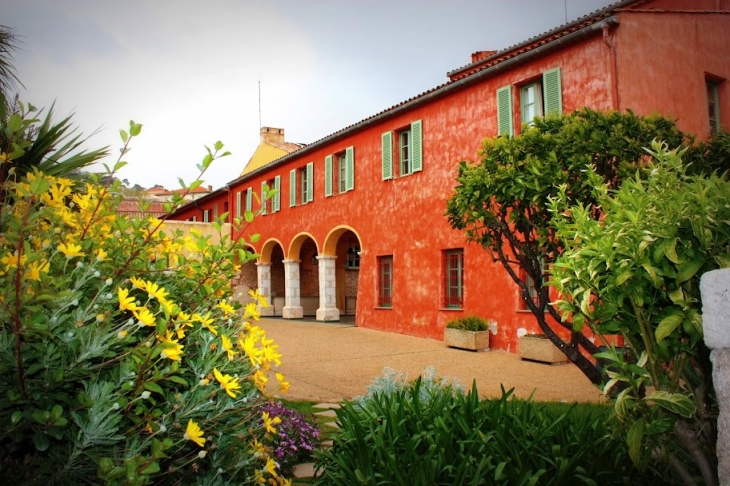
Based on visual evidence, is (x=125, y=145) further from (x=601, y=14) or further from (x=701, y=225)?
(x=601, y=14)

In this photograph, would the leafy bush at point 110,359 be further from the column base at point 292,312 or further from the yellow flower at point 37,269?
the column base at point 292,312

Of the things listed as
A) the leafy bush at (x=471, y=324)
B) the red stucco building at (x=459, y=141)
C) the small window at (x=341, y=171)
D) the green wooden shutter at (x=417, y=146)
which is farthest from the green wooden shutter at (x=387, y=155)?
the leafy bush at (x=471, y=324)

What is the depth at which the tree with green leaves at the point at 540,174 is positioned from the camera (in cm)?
660

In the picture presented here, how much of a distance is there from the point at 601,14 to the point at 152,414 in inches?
446

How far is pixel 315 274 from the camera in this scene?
82.1ft

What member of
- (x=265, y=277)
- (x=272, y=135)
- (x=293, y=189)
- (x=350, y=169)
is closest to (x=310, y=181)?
(x=293, y=189)

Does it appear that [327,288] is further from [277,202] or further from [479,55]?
[479,55]

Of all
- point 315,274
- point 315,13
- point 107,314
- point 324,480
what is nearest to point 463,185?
point 315,13

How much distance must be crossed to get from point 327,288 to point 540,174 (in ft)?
45.3

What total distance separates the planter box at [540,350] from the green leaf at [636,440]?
879cm

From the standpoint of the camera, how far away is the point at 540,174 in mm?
6488

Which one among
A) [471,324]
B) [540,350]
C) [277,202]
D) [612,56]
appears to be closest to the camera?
[612,56]

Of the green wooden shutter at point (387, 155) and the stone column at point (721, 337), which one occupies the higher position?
the green wooden shutter at point (387, 155)

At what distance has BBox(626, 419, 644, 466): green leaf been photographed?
2.20 m
